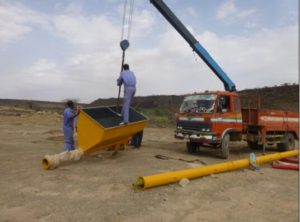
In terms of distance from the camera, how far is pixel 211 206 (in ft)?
21.7

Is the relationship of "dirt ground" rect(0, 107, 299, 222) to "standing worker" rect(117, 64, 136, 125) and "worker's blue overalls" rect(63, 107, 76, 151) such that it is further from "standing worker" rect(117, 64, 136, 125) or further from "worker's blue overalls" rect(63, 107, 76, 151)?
"standing worker" rect(117, 64, 136, 125)

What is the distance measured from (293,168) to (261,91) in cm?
3864

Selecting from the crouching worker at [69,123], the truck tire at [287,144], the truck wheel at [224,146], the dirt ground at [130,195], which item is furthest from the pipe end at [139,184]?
the truck tire at [287,144]

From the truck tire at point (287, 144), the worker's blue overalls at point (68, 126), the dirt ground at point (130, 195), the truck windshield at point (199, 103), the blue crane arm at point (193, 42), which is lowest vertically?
the dirt ground at point (130, 195)

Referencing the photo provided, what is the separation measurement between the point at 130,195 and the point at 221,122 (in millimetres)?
6299

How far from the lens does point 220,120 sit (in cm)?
1251

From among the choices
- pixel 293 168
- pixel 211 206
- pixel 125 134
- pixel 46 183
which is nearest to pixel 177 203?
pixel 211 206

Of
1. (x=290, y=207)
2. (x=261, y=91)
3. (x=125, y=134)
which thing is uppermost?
(x=261, y=91)

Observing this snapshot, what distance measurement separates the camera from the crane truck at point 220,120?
12.5m

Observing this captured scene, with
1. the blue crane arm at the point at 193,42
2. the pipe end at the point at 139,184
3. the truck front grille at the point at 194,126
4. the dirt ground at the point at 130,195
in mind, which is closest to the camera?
the dirt ground at the point at 130,195

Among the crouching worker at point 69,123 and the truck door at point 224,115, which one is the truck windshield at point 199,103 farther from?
the crouching worker at point 69,123

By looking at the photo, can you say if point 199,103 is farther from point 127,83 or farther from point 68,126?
point 68,126

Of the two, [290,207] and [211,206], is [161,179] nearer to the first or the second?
[211,206]

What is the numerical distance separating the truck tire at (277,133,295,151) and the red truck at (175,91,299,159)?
73 cm
